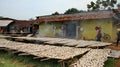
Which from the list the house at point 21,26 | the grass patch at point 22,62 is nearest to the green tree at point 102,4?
the house at point 21,26

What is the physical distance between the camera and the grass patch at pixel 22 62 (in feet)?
31.2

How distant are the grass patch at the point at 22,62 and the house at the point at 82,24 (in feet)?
31.8

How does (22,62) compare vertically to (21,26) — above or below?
below

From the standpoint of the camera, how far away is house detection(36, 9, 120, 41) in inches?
743

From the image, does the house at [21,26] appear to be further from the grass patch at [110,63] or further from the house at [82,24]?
the grass patch at [110,63]

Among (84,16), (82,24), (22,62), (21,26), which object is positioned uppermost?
(84,16)

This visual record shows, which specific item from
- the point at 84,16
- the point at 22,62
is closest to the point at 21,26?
the point at 84,16

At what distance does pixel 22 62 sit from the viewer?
10.7m

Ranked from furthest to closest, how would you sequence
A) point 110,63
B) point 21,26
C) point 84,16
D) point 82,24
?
1. point 21,26
2. point 82,24
3. point 84,16
4. point 110,63

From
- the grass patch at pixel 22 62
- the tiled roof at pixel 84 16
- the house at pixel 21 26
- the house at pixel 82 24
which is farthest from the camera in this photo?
the house at pixel 21 26

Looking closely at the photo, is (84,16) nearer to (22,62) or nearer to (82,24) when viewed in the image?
(82,24)

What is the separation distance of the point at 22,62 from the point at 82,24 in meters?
11.5

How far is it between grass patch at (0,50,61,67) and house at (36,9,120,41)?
31.8ft

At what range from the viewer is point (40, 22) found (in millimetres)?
25297
